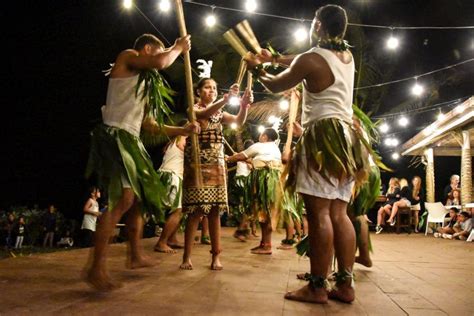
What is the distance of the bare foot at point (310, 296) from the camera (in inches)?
94.3

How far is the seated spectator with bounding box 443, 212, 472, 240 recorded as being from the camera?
845cm

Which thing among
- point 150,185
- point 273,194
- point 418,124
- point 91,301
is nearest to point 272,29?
point 418,124

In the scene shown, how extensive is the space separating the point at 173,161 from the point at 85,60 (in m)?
8.91

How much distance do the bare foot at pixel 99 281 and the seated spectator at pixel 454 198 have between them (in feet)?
31.9

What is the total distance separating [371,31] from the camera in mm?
12266

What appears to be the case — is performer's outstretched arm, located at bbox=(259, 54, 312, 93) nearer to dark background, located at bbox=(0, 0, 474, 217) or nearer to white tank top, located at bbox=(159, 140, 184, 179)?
white tank top, located at bbox=(159, 140, 184, 179)

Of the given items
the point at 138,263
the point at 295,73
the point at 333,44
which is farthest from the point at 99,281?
the point at 333,44

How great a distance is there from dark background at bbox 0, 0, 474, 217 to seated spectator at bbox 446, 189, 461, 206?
3547mm

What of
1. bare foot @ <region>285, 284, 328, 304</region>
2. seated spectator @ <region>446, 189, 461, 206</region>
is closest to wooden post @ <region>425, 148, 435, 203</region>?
seated spectator @ <region>446, 189, 461, 206</region>

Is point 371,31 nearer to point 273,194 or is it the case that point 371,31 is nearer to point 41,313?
point 273,194

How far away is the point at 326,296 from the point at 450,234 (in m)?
7.84

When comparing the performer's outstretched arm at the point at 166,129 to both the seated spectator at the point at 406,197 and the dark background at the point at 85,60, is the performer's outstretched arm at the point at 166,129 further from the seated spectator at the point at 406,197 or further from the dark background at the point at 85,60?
the seated spectator at the point at 406,197

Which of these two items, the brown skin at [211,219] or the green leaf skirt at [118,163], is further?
the brown skin at [211,219]

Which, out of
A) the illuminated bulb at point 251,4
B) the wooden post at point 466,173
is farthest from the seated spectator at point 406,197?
the illuminated bulb at point 251,4
